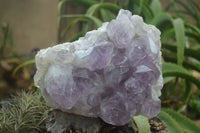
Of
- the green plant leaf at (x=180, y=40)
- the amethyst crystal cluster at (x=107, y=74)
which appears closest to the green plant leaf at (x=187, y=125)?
the green plant leaf at (x=180, y=40)

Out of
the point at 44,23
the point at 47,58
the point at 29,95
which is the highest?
the point at 47,58

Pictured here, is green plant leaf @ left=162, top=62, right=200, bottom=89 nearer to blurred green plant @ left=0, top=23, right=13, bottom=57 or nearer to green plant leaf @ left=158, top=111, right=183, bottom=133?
green plant leaf @ left=158, top=111, right=183, bottom=133

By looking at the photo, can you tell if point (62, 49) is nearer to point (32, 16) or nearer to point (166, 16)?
point (166, 16)

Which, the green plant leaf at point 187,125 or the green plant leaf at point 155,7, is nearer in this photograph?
the green plant leaf at point 187,125

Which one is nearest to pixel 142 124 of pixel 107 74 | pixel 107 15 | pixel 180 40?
pixel 107 74

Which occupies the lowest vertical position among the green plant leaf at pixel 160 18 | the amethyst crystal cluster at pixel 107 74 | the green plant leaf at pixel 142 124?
the green plant leaf at pixel 142 124

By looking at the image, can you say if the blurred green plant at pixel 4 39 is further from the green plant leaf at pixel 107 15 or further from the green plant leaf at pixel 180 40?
the green plant leaf at pixel 180 40

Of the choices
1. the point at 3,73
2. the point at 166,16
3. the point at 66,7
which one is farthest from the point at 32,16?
the point at 166,16

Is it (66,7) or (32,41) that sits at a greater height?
(66,7)
